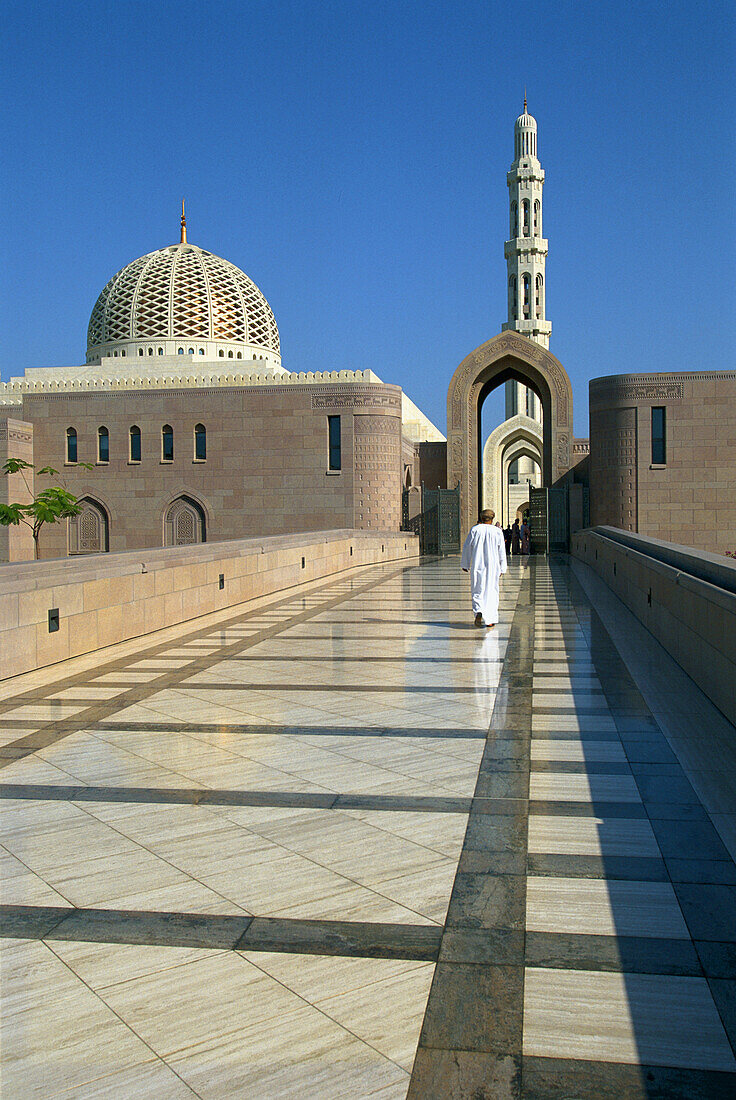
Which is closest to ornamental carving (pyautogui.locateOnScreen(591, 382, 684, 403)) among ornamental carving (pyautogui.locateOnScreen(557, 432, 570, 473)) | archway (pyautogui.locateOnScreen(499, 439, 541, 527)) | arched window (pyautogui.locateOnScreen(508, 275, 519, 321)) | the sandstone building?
ornamental carving (pyautogui.locateOnScreen(557, 432, 570, 473))

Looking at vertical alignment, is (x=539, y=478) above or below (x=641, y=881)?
above

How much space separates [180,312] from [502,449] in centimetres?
1599

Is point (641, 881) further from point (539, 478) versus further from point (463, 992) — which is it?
point (539, 478)

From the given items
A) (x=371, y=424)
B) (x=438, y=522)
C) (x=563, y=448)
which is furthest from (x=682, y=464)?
(x=371, y=424)

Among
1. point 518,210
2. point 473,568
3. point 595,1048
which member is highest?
point 518,210

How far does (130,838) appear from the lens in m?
2.92

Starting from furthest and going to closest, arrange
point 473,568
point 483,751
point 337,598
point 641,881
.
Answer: point 337,598 < point 473,568 < point 483,751 < point 641,881

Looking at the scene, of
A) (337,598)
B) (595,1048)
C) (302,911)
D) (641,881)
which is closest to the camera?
(595,1048)

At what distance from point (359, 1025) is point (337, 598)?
8.67 meters

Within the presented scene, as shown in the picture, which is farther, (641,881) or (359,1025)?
(641,881)

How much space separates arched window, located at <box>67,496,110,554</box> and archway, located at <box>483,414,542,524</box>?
59.7 ft

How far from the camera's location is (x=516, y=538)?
24406 mm

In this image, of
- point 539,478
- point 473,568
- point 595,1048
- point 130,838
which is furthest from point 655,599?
point 539,478

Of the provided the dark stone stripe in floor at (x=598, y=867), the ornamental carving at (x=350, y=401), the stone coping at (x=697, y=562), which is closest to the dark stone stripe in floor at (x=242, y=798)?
the dark stone stripe in floor at (x=598, y=867)
